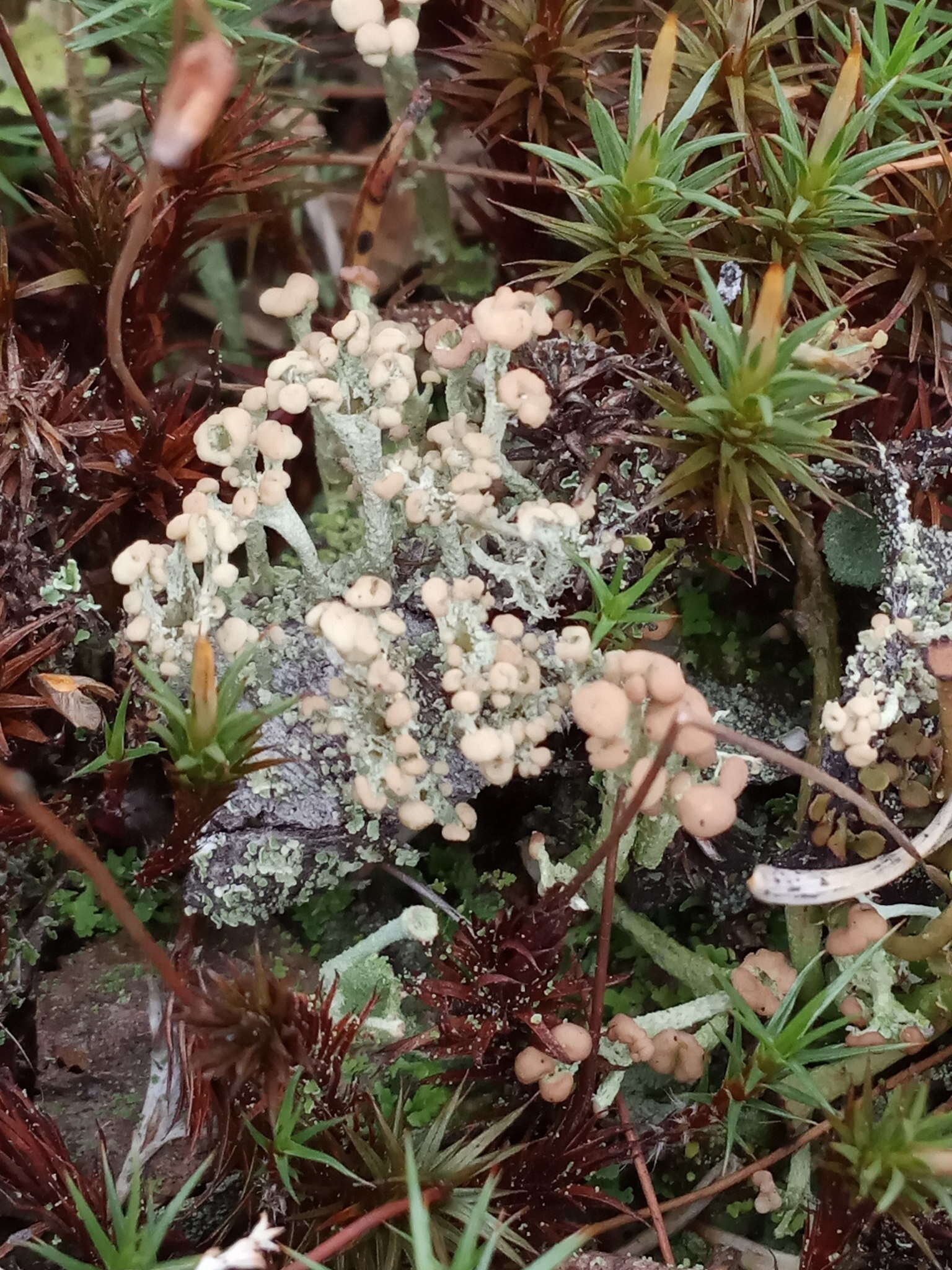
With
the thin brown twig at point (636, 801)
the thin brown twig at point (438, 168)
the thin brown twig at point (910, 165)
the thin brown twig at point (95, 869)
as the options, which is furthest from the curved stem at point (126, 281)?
the thin brown twig at point (910, 165)

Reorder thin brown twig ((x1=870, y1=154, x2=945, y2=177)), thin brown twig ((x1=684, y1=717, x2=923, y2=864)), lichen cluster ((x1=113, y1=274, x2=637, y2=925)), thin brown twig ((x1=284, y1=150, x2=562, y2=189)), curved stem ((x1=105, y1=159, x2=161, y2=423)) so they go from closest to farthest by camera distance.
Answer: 1. curved stem ((x1=105, y1=159, x2=161, y2=423))
2. thin brown twig ((x1=684, y1=717, x2=923, y2=864))
3. lichen cluster ((x1=113, y1=274, x2=637, y2=925))
4. thin brown twig ((x1=870, y1=154, x2=945, y2=177))
5. thin brown twig ((x1=284, y1=150, x2=562, y2=189))

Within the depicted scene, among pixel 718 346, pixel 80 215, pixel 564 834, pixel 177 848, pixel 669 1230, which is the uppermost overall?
pixel 80 215

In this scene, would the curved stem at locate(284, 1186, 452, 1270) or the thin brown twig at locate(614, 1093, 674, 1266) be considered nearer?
the curved stem at locate(284, 1186, 452, 1270)

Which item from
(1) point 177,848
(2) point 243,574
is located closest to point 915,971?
(1) point 177,848

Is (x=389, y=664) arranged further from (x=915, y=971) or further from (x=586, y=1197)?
(x=915, y=971)

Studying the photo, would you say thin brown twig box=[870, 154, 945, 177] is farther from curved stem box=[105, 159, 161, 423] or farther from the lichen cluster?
curved stem box=[105, 159, 161, 423]

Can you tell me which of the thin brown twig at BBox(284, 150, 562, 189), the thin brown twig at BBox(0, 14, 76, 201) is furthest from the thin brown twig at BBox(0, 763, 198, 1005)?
the thin brown twig at BBox(284, 150, 562, 189)

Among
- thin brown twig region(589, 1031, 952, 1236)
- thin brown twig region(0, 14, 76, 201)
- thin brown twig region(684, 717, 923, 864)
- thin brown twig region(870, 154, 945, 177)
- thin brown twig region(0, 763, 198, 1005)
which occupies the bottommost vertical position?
thin brown twig region(589, 1031, 952, 1236)

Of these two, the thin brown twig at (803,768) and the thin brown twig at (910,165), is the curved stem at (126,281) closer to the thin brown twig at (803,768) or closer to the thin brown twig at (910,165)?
the thin brown twig at (803,768)
